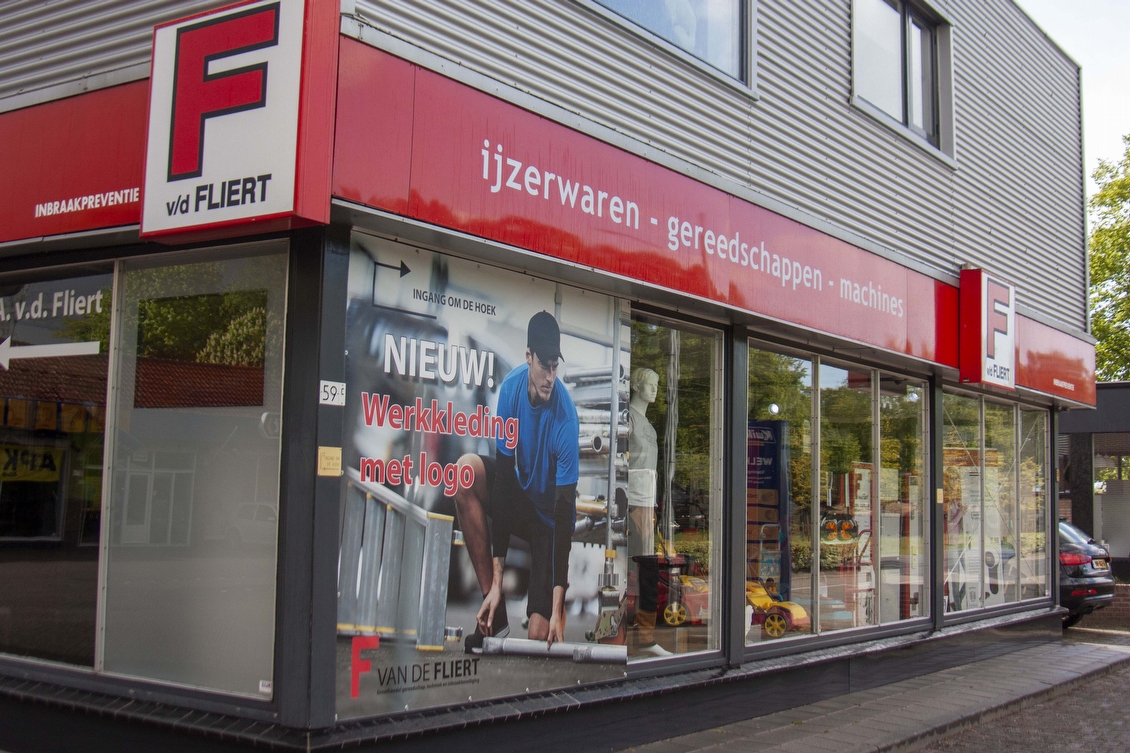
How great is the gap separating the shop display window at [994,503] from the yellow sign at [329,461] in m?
8.15

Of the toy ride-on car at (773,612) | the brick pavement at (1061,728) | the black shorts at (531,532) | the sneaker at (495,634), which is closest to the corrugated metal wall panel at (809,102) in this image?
the black shorts at (531,532)

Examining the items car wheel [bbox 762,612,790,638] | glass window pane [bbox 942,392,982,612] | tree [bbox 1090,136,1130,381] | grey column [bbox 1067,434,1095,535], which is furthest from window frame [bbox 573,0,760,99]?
tree [bbox 1090,136,1130,381]

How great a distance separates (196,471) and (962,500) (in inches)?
351

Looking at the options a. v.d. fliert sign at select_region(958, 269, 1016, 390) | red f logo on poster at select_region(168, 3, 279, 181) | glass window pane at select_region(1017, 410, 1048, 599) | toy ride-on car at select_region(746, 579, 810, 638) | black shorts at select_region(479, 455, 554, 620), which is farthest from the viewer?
glass window pane at select_region(1017, 410, 1048, 599)

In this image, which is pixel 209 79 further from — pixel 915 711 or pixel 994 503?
pixel 994 503

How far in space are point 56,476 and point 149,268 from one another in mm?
1420

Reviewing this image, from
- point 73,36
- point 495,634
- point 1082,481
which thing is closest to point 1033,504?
point 1082,481

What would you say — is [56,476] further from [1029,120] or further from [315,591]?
[1029,120]

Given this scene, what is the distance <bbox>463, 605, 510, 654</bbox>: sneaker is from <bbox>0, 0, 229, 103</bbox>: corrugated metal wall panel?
357 cm

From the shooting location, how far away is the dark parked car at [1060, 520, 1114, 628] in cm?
1402

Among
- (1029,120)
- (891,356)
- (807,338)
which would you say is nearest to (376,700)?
(807,338)

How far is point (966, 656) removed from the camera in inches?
428

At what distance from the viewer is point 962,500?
11.5 metres

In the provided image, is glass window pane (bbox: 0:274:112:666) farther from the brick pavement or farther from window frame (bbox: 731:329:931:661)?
the brick pavement
